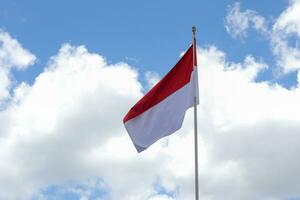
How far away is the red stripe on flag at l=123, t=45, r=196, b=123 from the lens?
30.7 m

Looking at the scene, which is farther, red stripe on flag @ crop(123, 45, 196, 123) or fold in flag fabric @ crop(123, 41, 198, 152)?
red stripe on flag @ crop(123, 45, 196, 123)

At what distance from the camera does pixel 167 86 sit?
30.8 m

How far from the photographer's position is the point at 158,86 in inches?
1217

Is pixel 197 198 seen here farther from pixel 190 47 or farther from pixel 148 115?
pixel 190 47

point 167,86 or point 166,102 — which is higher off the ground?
point 167,86

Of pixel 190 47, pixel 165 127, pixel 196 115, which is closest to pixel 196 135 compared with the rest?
pixel 196 115

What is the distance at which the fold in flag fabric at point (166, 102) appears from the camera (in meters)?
30.3

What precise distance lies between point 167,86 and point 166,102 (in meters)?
0.79

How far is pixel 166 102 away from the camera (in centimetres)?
3073

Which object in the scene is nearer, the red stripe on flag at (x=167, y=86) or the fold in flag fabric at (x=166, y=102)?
the fold in flag fabric at (x=166, y=102)

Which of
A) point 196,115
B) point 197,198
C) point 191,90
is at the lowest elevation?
point 197,198

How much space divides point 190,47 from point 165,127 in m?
4.20

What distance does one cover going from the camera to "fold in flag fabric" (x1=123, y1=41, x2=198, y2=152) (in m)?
30.3

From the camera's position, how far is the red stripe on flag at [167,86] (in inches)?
1209
